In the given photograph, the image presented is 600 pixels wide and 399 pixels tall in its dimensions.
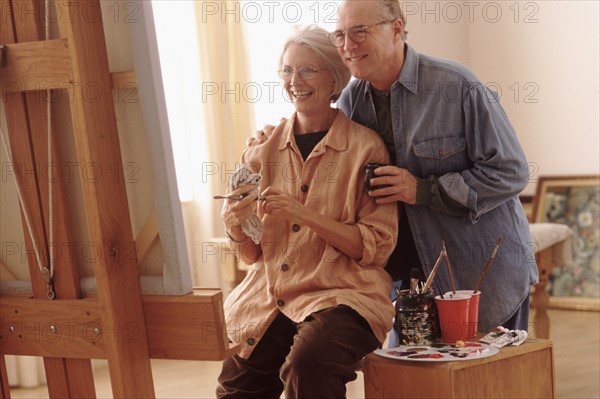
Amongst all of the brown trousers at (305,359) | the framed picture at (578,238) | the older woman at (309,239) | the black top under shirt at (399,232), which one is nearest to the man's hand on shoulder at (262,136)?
the older woman at (309,239)

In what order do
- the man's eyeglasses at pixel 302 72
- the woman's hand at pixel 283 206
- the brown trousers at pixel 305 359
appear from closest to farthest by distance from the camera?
the brown trousers at pixel 305 359, the woman's hand at pixel 283 206, the man's eyeglasses at pixel 302 72

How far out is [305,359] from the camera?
216 centimetres

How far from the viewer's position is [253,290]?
243 cm

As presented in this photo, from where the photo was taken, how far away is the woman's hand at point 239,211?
2186 millimetres

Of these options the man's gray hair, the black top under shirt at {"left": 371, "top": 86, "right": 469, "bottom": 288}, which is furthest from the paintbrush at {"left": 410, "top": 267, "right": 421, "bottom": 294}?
the man's gray hair

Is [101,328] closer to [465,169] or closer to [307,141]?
[307,141]

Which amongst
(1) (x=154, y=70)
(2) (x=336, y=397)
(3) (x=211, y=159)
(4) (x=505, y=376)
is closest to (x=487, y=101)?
(4) (x=505, y=376)

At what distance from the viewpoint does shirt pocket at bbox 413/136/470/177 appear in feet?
8.10

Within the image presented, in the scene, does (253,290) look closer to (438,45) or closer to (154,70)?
(154,70)

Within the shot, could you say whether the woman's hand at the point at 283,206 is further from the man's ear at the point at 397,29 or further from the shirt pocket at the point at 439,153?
the man's ear at the point at 397,29

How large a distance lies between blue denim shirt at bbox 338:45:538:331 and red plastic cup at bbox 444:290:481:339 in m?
0.09

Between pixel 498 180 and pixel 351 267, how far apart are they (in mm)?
451

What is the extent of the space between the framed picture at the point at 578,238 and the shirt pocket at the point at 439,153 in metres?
2.95

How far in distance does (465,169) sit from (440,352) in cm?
50
